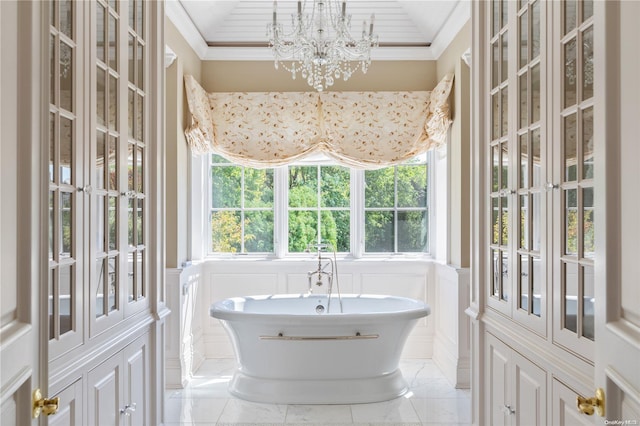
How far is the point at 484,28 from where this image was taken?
9.40 feet

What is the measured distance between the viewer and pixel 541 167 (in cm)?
220

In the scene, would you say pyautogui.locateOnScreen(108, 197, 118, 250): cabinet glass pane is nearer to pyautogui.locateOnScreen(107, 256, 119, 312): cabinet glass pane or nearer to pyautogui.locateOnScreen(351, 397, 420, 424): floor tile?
pyautogui.locateOnScreen(107, 256, 119, 312): cabinet glass pane

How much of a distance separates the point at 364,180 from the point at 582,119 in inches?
145

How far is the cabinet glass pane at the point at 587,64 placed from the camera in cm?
184

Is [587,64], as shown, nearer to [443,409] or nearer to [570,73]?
[570,73]

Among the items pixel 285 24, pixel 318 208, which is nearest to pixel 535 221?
pixel 318 208

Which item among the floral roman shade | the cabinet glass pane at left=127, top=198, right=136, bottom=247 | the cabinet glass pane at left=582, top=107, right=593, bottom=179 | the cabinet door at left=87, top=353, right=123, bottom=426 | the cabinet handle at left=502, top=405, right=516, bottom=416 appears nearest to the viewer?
the cabinet glass pane at left=582, top=107, right=593, bottom=179

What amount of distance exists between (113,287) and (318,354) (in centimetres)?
200

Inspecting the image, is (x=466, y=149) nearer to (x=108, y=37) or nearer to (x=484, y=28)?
(x=484, y=28)

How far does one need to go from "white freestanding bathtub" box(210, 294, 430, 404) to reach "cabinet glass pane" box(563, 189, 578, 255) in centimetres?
215

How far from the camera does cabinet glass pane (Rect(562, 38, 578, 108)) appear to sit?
1.95 meters

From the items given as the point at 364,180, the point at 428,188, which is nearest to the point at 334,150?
the point at 364,180

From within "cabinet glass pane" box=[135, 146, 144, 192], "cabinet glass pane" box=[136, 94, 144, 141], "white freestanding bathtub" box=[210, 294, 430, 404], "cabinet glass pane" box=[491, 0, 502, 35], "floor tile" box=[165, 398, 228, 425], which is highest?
"cabinet glass pane" box=[491, 0, 502, 35]

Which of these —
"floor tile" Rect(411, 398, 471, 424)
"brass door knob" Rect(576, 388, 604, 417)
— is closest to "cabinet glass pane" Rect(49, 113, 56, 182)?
"brass door knob" Rect(576, 388, 604, 417)
